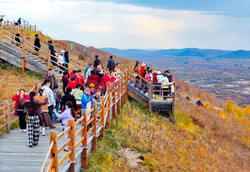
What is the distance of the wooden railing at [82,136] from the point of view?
647 centimetres

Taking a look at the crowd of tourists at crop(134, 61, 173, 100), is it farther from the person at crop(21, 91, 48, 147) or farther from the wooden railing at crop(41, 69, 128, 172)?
the person at crop(21, 91, 48, 147)

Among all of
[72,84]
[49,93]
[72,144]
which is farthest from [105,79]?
[72,144]

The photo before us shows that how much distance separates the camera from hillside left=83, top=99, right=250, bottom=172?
11.8 m

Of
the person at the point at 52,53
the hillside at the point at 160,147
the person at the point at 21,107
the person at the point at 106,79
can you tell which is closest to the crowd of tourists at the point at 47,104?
A: the person at the point at 21,107

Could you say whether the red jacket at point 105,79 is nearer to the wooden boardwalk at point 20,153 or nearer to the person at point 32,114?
the wooden boardwalk at point 20,153

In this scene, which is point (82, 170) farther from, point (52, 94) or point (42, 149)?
point (52, 94)

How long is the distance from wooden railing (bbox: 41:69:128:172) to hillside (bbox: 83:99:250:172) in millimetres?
577

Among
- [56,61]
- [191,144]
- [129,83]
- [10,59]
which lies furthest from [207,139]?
[10,59]

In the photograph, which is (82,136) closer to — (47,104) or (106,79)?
(47,104)

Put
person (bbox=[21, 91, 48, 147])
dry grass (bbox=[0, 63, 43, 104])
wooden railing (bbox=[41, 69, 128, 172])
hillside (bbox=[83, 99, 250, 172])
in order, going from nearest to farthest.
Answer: wooden railing (bbox=[41, 69, 128, 172]) < person (bbox=[21, 91, 48, 147]) < hillside (bbox=[83, 99, 250, 172]) < dry grass (bbox=[0, 63, 43, 104])

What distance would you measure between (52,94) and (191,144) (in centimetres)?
944

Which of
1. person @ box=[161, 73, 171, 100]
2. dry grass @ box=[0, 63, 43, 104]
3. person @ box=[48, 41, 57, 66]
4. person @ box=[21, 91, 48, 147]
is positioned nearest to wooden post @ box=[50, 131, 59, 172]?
person @ box=[21, 91, 48, 147]

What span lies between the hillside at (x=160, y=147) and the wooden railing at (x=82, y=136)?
0.58 metres

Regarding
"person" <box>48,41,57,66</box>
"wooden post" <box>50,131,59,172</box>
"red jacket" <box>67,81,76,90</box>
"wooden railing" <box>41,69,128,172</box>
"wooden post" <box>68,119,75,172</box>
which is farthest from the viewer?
"person" <box>48,41,57,66</box>
